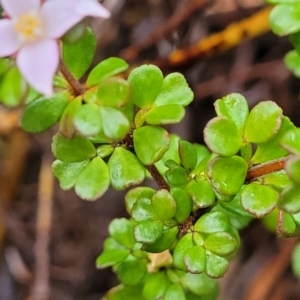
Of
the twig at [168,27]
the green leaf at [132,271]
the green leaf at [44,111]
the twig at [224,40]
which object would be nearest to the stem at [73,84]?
the green leaf at [44,111]

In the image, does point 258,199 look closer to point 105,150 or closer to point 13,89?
point 105,150

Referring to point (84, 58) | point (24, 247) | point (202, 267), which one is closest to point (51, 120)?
point (84, 58)

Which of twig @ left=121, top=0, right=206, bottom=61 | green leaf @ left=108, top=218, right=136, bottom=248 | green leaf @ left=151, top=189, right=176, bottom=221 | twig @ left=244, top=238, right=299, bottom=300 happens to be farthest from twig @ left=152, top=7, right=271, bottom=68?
green leaf @ left=151, top=189, right=176, bottom=221

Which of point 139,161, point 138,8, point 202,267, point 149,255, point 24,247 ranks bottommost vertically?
point 24,247

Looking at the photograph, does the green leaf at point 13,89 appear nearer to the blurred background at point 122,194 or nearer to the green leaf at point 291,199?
the green leaf at point 291,199

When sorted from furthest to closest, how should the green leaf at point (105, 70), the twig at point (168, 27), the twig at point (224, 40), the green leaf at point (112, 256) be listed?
the twig at point (168, 27) < the twig at point (224, 40) < the green leaf at point (112, 256) < the green leaf at point (105, 70)

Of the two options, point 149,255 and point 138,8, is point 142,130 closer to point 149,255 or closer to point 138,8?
point 149,255

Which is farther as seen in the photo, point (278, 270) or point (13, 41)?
point (278, 270)
